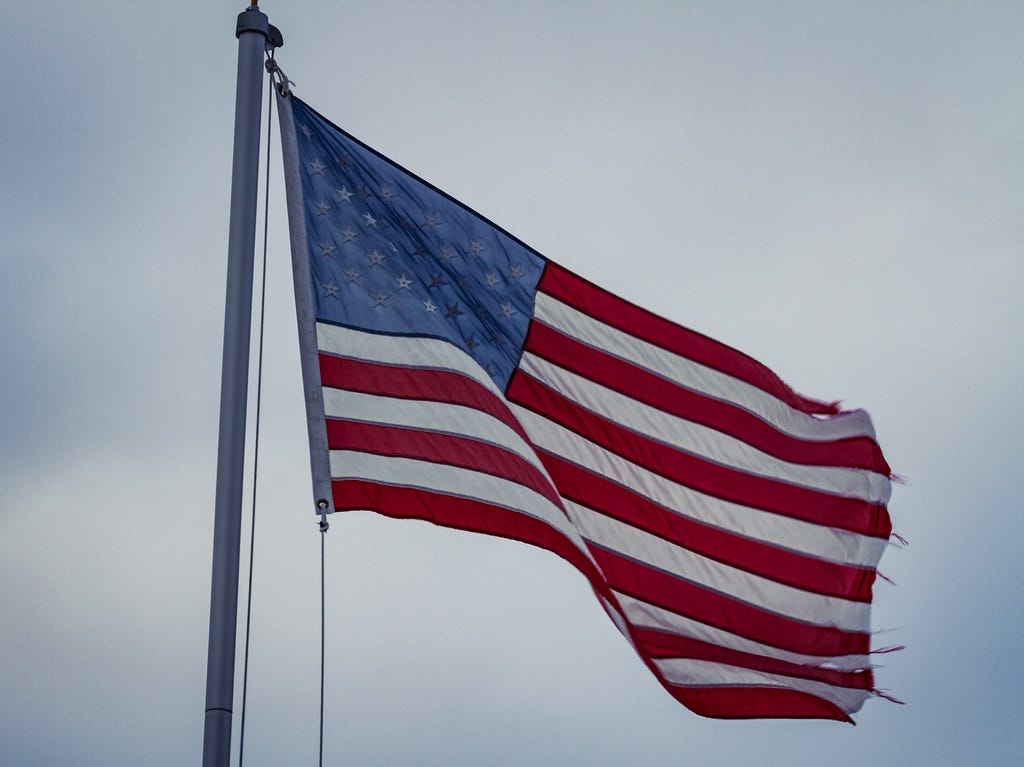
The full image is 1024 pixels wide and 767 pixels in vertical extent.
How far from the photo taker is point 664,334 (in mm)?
11938

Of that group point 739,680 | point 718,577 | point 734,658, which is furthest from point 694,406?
point 739,680

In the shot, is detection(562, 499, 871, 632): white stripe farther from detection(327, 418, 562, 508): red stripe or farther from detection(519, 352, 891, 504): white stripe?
detection(519, 352, 891, 504): white stripe

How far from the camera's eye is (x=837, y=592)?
11.9m

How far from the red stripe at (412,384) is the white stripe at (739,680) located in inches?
83.4

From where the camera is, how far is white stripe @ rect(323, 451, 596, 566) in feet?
33.1

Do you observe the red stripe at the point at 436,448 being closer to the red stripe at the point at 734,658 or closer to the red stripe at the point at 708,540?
the red stripe at the point at 708,540

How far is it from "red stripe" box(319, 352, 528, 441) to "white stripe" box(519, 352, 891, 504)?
1.87ft

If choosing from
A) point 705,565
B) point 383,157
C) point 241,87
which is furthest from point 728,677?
point 241,87

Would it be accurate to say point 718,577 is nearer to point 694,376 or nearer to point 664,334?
point 694,376

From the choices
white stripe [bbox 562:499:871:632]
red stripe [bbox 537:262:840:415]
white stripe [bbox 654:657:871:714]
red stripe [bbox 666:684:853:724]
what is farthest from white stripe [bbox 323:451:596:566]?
red stripe [bbox 537:262:840:415]

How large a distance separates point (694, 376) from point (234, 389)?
442cm

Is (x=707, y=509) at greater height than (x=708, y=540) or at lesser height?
greater

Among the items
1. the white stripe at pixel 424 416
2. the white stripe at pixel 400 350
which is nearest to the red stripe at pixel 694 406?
the white stripe at pixel 400 350

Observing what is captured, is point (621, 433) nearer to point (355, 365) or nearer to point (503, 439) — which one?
point (503, 439)
